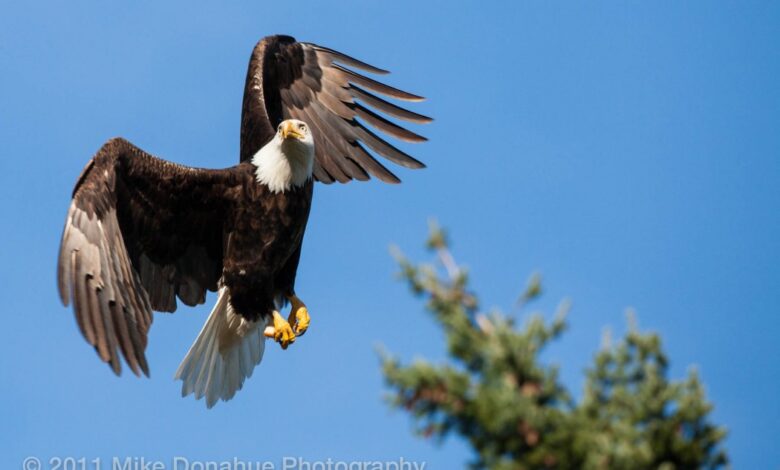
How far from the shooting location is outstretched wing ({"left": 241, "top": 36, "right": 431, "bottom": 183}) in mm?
9664

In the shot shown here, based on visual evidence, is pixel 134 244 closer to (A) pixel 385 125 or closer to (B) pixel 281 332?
(B) pixel 281 332

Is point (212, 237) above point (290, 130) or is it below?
below

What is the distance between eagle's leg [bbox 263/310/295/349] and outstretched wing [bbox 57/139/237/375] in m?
0.54

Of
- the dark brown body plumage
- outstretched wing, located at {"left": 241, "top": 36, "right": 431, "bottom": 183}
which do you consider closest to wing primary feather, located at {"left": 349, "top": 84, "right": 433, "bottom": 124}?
outstretched wing, located at {"left": 241, "top": 36, "right": 431, "bottom": 183}

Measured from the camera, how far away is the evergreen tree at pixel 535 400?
362 cm

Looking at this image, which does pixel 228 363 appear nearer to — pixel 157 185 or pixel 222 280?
pixel 222 280

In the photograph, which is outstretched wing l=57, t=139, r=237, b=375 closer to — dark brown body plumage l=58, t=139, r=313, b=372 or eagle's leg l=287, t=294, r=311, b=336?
dark brown body plumage l=58, t=139, r=313, b=372

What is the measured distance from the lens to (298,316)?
866cm

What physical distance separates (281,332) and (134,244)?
117 centimetres

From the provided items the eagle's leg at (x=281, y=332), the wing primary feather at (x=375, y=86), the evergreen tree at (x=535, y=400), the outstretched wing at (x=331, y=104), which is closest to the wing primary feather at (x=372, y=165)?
the outstretched wing at (x=331, y=104)

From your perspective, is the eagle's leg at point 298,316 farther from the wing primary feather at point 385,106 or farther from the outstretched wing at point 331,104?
the wing primary feather at point 385,106

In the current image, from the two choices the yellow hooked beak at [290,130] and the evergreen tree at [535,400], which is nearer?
the evergreen tree at [535,400]

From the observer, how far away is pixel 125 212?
805 centimetres

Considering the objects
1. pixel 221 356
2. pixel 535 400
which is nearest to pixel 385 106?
pixel 221 356
